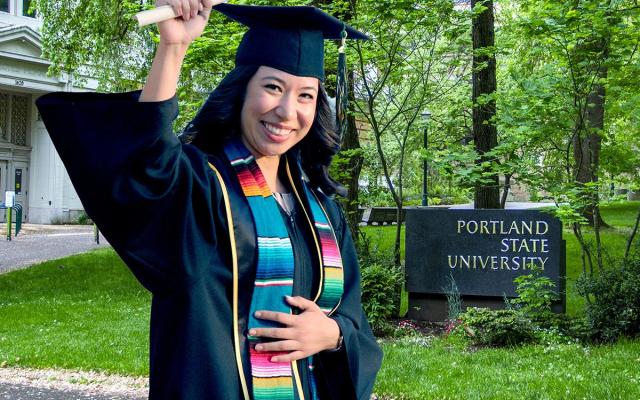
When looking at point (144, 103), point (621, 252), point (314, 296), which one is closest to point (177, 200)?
point (144, 103)

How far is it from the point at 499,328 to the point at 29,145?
25.5 metres

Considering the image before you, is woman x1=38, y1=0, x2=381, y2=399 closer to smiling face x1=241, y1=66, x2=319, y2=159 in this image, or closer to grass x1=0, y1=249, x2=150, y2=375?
smiling face x1=241, y1=66, x2=319, y2=159

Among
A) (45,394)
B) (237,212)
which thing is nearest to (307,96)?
(237,212)

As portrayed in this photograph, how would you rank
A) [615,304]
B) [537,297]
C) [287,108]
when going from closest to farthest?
[287,108] < [615,304] < [537,297]

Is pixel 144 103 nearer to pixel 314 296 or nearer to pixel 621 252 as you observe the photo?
pixel 314 296

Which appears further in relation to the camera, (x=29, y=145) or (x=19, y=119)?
(x=19, y=119)

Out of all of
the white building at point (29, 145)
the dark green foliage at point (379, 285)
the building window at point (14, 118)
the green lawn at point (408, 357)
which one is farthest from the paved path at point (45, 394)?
the building window at point (14, 118)

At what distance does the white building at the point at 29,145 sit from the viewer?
2753cm

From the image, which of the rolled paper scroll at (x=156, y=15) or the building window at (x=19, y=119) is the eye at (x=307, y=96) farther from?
the building window at (x=19, y=119)

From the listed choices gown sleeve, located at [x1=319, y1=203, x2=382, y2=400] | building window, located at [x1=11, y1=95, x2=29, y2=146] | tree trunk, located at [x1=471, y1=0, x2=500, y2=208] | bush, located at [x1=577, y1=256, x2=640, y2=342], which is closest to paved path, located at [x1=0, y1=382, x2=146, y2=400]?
gown sleeve, located at [x1=319, y1=203, x2=382, y2=400]

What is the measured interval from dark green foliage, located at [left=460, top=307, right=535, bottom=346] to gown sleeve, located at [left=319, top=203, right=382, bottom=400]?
590cm

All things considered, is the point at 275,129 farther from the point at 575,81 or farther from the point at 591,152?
the point at 591,152

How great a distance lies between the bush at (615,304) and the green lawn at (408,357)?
266 mm

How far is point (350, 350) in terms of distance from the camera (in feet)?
6.87
